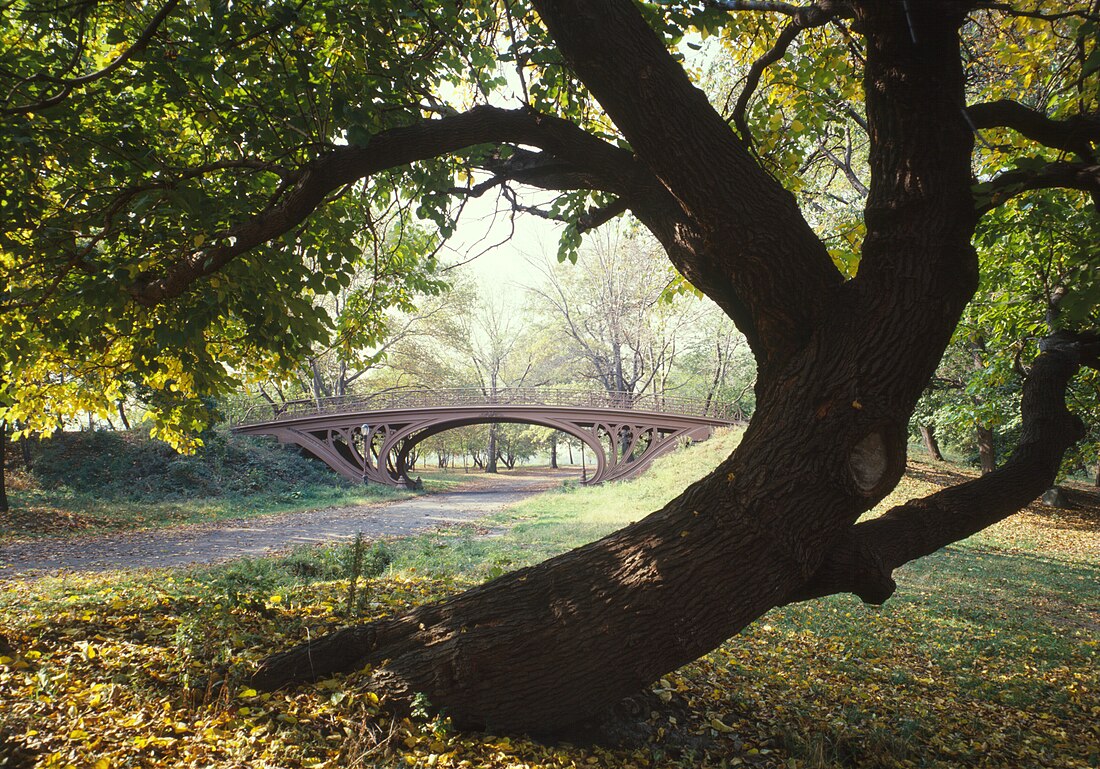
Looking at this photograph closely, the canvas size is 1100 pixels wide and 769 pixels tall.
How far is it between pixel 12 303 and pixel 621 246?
→ 1144 inches

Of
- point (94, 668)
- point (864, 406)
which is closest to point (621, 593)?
point (864, 406)

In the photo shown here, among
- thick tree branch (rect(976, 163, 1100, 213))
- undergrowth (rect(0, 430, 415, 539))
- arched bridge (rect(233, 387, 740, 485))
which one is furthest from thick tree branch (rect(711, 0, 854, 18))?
arched bridge (rect(233, 387, 740, 485))

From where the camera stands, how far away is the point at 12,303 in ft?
12.4

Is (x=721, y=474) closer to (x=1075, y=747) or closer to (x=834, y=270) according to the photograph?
(x=834, y=270)

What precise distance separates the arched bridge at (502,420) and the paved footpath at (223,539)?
20.7ft

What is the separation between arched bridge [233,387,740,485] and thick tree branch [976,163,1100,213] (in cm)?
2407

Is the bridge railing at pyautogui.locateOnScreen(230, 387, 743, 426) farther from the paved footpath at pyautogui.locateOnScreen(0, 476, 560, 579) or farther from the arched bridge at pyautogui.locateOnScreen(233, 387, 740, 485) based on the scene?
the paved footpath at pyautogui.locateOnScreen(0, 476, 560, 579)

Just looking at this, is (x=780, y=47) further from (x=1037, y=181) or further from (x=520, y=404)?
(x=520, y=404)

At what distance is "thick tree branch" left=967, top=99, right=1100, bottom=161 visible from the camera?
324cm

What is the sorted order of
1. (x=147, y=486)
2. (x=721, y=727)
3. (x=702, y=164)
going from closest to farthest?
(x=702, y=164) < (x=721, y=727) < (x=147, y=486)

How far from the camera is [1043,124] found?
10.8ft

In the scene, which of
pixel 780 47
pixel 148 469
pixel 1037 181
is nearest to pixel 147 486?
pixel 148 469

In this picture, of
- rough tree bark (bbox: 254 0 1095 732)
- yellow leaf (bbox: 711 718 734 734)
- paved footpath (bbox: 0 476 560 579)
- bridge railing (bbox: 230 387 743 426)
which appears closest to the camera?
rough tree bark (bbox: 254 0 1095 732)

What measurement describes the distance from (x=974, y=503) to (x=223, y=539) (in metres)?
14.1
